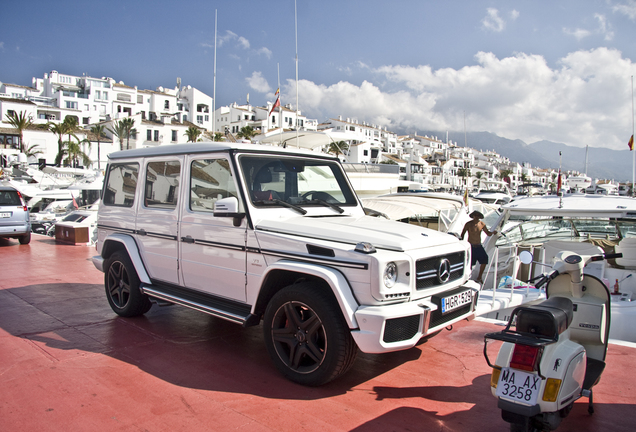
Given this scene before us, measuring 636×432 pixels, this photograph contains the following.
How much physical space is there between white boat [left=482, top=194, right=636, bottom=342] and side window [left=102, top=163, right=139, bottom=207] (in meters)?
4.58

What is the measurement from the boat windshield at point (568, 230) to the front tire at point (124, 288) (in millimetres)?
6261

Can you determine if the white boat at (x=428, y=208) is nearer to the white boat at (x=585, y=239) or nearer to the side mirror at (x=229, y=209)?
the white boat at (x=585, y=239)

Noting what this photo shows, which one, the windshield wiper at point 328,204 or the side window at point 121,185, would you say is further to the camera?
the side window at point 121,185

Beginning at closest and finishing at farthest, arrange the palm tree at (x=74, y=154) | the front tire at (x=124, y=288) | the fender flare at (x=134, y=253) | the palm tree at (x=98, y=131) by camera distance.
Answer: the fender flare at (x=134, y=253), the front tire at (x=124, y=288), the palm tree at (x=74, y=154), the palm tree at (x=98, y=131)

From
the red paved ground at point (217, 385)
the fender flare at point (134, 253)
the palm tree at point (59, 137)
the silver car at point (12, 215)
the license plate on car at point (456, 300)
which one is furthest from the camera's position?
the palm tree at point (59, 137)

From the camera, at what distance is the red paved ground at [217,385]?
3236 mm

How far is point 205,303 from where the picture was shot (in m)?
4.45

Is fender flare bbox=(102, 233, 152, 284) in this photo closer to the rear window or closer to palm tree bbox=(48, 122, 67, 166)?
the rear window

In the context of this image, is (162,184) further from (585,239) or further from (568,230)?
(568,230)

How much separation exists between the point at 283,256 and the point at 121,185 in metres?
3.16

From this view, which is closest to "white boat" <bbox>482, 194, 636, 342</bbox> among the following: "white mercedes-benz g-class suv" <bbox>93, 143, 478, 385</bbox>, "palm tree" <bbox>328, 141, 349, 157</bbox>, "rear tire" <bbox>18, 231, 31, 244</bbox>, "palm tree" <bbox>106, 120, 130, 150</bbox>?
"white mercedes-benz g-class suv" <bbox>93, 143, 478, 385</bbox>

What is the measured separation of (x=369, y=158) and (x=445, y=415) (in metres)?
78.8

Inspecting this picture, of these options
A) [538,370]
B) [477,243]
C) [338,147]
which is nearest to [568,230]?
[477,243]

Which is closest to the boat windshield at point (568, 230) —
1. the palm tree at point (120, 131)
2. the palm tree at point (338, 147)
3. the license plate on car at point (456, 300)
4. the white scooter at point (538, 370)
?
the license plate on car at point (456, 300)
